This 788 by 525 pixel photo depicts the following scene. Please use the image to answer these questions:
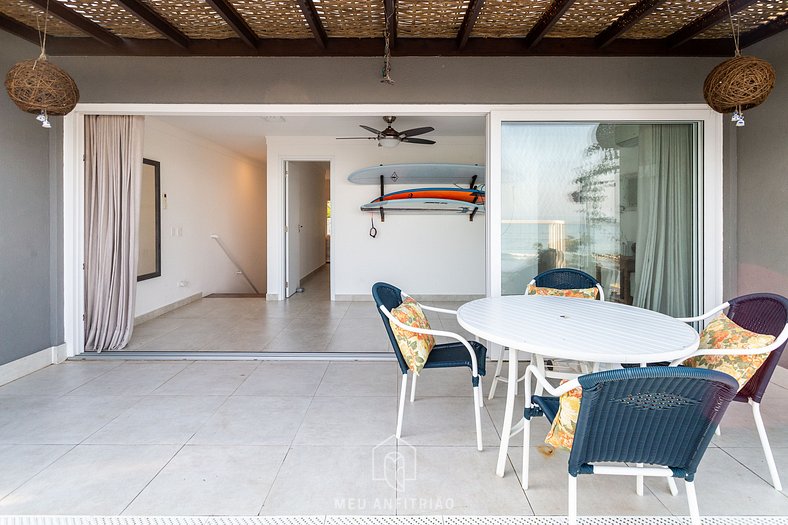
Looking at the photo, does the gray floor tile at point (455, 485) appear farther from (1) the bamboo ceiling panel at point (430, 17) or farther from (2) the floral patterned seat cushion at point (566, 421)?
(1) the bamboo ceiling panel at point (430, 17)

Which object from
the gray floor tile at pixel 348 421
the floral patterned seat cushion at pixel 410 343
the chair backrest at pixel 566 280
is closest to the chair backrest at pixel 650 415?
the floral patterned seat cushion at pixel 410 343

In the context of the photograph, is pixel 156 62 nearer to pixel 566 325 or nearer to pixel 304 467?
pixel 304 467

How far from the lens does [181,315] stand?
18.8 ft

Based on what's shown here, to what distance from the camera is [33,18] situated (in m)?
3.19

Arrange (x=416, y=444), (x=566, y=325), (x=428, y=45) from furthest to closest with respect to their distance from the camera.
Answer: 1. (x=428, y=45)
2. (x=416, y=444)
3. (x=566, y=325)

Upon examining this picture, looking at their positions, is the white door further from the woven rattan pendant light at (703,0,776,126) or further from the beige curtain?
the woven rattan pendant light at (703,0,776,126)

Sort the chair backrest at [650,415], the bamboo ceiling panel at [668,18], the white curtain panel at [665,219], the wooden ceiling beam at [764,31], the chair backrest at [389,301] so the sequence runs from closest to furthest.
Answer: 1. the chair backrest at [650,415]
2. the chair backrest at [389,301]
3. the bamboo ceiling panel at [668,18]
4. the wooden ceiling beam at [764,31]
5. the white curtain panel at [665,219]

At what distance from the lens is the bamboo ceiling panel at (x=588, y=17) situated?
303 centimetres

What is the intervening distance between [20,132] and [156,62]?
46.9 inches

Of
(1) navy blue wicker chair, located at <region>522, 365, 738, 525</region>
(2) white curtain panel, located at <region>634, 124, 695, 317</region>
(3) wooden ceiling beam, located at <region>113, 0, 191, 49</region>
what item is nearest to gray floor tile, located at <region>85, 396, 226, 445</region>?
(1) navy blue wicker chair, located at <region>522, 365, 738, 525</region>

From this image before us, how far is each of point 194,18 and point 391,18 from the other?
1.53m

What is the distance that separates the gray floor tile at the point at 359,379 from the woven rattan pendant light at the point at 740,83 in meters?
2.85

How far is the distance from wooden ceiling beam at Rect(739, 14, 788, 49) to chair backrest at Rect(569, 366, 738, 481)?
3433mm

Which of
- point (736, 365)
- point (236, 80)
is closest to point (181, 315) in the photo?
point (236, 80)
